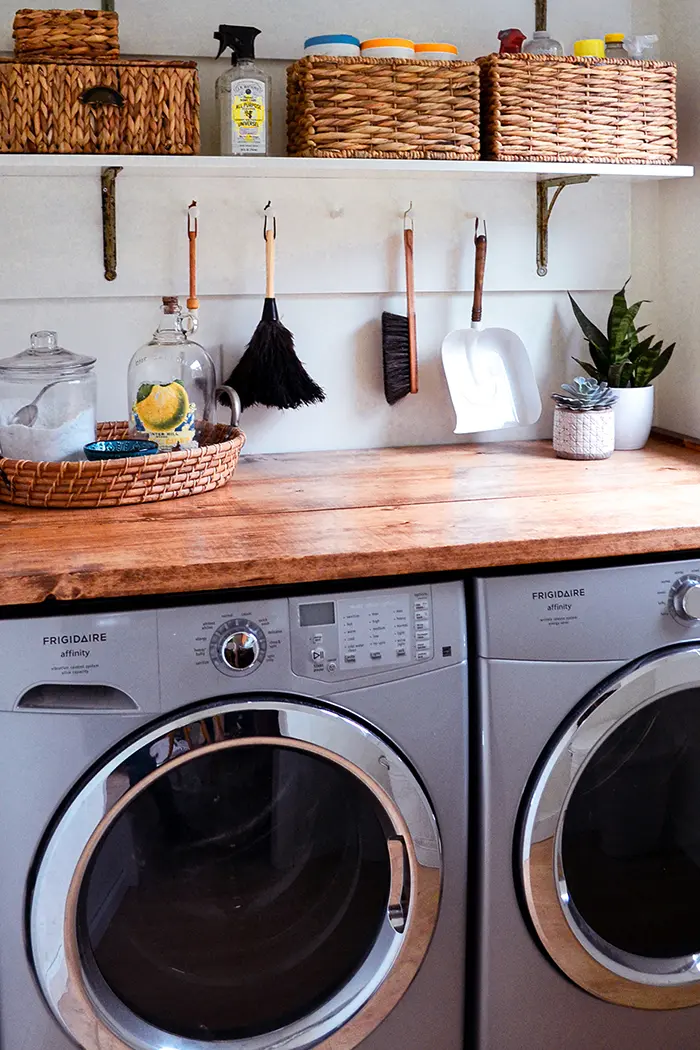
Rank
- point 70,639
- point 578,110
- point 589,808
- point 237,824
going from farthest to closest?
point 578,110, point 589,808, point 237,824, point 70,639

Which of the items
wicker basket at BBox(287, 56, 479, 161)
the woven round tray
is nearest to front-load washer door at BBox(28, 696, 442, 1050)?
the woven round tray

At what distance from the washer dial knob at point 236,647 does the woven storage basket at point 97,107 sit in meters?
0.87

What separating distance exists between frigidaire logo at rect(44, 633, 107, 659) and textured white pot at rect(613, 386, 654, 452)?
125 cm

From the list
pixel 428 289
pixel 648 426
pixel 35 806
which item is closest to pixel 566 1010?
pixel 35 806

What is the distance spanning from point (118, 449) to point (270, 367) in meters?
0.40

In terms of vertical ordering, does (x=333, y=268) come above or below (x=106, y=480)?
above

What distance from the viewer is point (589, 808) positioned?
171 cm

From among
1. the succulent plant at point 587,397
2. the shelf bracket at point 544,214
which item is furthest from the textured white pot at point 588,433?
the shelf bracket at point 544,214

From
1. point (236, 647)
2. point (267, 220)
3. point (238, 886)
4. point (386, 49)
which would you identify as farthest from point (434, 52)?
point (238, 886)

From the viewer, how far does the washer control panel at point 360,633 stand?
152 cm

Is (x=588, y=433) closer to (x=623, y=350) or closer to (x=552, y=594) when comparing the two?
(x=623, y=350)

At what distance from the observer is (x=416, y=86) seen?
6.42ft

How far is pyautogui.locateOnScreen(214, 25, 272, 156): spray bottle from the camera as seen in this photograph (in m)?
1.93

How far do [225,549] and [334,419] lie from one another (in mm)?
825
